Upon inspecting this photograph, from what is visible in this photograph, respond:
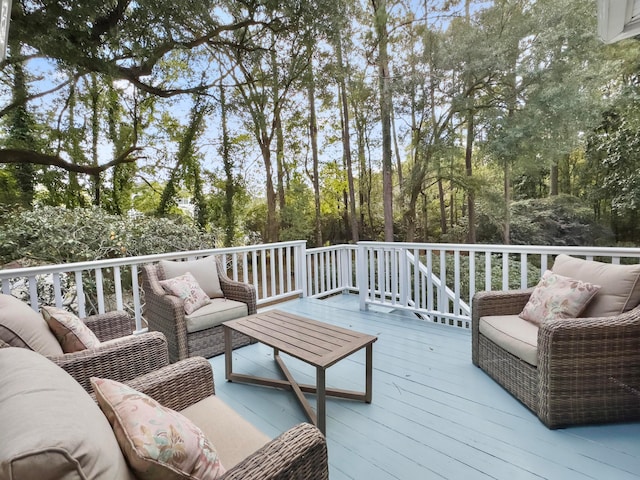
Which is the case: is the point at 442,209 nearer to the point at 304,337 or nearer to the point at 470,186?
the point at 470,186

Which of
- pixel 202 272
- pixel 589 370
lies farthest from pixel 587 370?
pixel 202 272

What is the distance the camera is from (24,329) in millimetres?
1425

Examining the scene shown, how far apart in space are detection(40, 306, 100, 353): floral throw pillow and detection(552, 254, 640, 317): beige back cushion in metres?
3.01

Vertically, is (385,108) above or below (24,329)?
above

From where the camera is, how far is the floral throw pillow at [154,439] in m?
0.73

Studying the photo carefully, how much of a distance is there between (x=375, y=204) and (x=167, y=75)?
5376mm

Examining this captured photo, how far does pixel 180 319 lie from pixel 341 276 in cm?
297

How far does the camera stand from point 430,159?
685cm

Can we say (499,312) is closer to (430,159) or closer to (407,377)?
(407,377)

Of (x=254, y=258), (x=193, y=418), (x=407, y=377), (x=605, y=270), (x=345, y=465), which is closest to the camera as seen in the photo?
(x=193, y=418)

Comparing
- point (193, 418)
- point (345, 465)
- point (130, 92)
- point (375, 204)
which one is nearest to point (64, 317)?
point (193, 418)

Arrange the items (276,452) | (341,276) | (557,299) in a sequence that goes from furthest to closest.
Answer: (341,276)
(557,299)
(276,452)

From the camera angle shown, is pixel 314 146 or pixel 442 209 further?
pixel 314 146

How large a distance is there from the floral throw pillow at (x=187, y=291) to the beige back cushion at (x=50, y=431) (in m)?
1.94
